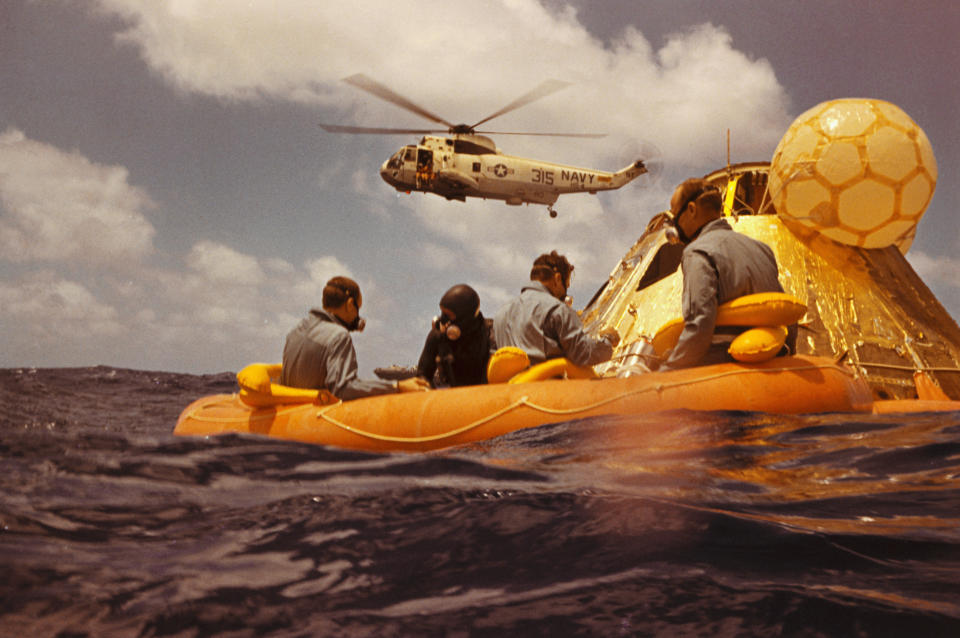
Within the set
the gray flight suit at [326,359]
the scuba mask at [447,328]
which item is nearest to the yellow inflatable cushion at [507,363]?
the scuba mask at [447,328]

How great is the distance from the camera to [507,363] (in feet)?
14.2

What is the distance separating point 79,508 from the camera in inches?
95.4

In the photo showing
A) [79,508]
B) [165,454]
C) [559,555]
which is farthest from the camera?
[165,454]

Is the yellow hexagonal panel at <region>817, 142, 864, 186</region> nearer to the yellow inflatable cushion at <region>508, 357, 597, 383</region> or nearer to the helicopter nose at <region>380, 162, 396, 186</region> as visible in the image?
the yellow inflatable cushion at <region>508, 357, 597, 383</region>

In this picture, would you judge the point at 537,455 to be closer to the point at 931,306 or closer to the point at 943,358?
the point at 943,358

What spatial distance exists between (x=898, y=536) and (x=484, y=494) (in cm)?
142

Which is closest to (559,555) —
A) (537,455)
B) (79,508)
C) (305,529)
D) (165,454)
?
(305,529)

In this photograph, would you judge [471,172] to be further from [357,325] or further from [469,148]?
[357,325]

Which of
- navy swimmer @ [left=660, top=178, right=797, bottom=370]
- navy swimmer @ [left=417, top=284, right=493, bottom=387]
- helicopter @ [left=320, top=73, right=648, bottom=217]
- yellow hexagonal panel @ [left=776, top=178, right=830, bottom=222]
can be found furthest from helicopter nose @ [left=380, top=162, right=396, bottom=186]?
navy swimmer @ [left=660, top=178, right=797, bottom=370]

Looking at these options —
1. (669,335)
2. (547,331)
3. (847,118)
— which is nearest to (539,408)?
(547,331)

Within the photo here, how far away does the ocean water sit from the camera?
1.57 meters

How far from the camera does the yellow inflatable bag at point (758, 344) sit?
3.82 m

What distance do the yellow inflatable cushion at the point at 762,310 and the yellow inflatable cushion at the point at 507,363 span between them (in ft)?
4.38

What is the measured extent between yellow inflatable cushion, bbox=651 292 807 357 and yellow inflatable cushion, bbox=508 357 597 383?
104 cm
